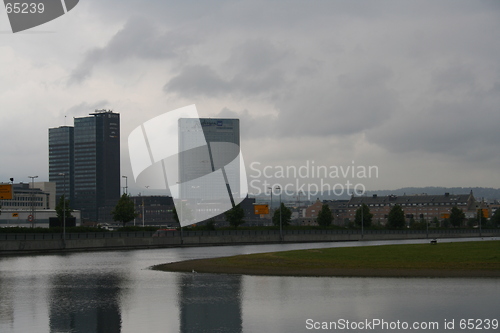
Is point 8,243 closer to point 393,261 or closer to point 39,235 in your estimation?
point 39,235

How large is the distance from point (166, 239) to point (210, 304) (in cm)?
8153

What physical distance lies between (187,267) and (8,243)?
136 ft

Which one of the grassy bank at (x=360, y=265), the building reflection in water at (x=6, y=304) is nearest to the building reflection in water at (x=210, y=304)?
the grassy bank at (x=360, y=265)

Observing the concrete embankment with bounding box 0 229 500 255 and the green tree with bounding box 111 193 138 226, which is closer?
the concrete embankment with bounding box 0 229 500 255

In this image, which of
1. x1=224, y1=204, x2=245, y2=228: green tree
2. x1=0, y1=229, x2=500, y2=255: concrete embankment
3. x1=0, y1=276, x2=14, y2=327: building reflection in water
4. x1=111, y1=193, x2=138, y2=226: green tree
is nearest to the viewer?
x1=0, y1=276, x2=14, y2=327: building reflection in water

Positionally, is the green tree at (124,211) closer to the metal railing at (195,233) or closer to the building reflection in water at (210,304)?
the metal railing at (195,233)

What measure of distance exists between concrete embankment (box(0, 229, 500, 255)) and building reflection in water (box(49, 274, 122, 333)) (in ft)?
152

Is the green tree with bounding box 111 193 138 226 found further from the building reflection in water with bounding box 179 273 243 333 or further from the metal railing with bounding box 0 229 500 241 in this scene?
the building reflection in water with bounding box 179 273 243 333

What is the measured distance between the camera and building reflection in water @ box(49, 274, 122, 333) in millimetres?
27016

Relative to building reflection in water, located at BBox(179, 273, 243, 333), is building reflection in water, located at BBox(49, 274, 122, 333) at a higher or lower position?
higher

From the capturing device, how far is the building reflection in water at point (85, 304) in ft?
88.6

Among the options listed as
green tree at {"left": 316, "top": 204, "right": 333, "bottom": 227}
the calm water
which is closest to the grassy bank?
the calm water

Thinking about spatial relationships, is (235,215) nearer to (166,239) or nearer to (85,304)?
(166,239)

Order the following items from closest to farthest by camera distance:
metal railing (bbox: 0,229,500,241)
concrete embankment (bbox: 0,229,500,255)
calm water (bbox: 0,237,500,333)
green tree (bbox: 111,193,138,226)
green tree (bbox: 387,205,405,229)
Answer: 1. calm water (bbox: 0,237,500,333)
2. concrete embankment (bbox: 0,229,500,255)
3. metal railing (bbox: 0,229,500,241)
4. green tree (bbox: 111,193,138,226)
5. green tree (bbox: 387,205,405,229)
